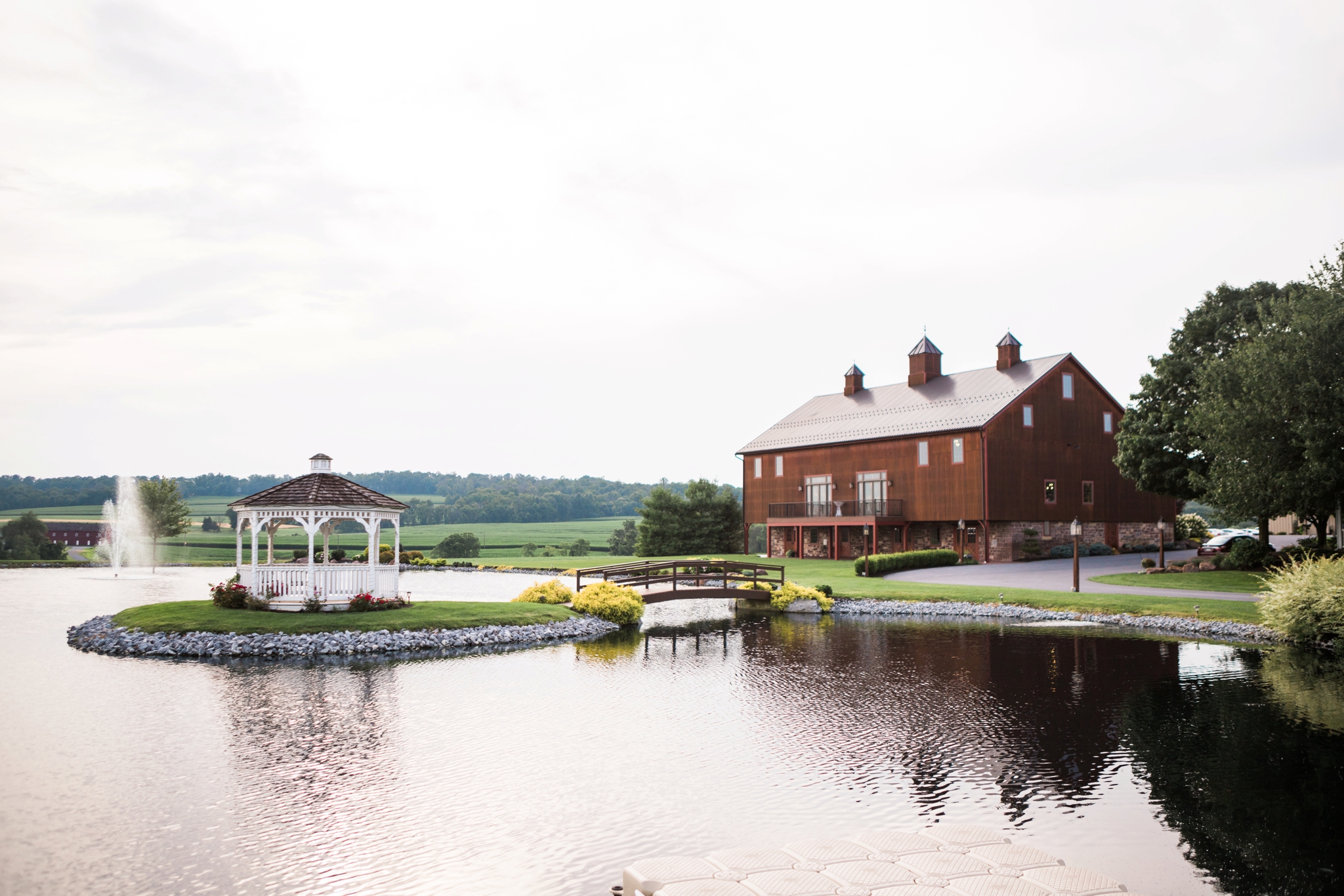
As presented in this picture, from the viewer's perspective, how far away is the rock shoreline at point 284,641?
67.7 ft

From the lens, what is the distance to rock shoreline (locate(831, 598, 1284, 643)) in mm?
23297

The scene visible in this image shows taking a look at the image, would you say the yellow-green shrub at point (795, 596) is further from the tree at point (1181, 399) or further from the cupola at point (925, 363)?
the cupola at point (925, 363)

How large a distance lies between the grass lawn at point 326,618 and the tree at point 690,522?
3364cm

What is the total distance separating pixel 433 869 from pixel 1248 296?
3729 cm

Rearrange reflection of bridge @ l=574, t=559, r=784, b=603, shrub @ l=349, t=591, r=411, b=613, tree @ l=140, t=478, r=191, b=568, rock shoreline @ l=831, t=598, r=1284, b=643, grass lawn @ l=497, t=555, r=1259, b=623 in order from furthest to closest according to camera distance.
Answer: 1. tree @ l=140, t=478, r=191, b=568
2. reflection of bridge @ l=574, t=559, r=784, b=603
3. grass lawn @ l=497, t=555, r=1259, b=623
4. shrub @ l=349, t=591, r=411, b=613
5. rock shoreline @ l=831, t=598, r=1284, b=643

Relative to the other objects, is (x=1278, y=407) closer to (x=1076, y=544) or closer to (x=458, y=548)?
(x=1076, y=544)

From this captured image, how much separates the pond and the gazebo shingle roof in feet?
18.1

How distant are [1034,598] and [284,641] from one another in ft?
70.7

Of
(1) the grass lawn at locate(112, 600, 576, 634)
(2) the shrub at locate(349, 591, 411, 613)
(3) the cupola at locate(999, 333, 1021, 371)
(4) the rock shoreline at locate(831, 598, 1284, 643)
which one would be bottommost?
(4) the rock shoreline at locate(831, 598, 1284, 643)

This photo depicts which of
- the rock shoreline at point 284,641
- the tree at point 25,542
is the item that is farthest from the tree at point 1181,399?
the tree at point 25,542

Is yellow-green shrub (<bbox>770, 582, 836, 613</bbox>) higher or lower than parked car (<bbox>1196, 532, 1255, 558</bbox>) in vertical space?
lower

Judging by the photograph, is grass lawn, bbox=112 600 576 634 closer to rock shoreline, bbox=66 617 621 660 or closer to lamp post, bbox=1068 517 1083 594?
rock shoreline, bbox=66 617 621 660

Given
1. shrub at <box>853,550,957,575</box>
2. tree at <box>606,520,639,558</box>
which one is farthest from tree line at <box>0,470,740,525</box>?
shrub at <box>853,550,957,575</box>

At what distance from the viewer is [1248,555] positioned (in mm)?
33781
